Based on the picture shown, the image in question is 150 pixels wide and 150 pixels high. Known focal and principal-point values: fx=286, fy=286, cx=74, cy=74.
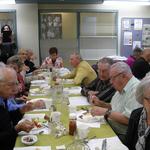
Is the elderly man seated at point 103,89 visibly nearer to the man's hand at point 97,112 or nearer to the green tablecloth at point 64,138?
the man's hand at point 97,112

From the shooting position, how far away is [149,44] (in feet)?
28.1

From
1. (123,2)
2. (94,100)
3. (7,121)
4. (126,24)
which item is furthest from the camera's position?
(126,24)

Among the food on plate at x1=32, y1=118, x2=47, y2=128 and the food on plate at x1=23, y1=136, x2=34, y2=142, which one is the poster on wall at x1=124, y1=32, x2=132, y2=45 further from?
the food on plate at x1=23, y1=136, x2=34, y2=142

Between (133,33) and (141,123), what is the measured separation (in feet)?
A: 21.8

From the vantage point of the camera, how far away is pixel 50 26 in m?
8.23

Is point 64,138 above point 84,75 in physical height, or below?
below

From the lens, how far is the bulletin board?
833 centimetres

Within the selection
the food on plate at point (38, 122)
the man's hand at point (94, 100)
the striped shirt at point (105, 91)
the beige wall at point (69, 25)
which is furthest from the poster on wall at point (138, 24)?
the food on plate at point (38, 122)

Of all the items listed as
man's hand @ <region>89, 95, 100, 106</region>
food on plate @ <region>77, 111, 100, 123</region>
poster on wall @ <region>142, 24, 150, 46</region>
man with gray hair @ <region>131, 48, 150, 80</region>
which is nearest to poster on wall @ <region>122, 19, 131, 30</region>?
poster on wall @ <region>142, 24, 150, 46</region>

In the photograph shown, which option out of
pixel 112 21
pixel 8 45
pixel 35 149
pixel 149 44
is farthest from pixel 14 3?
pixel 35 149

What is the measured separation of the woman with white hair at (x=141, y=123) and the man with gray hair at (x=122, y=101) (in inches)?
15.0

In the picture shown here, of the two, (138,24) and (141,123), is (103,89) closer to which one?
(141,123)

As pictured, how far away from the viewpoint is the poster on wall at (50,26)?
8203 millimetres

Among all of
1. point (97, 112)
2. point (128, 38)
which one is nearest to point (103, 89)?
point (97, 112)
